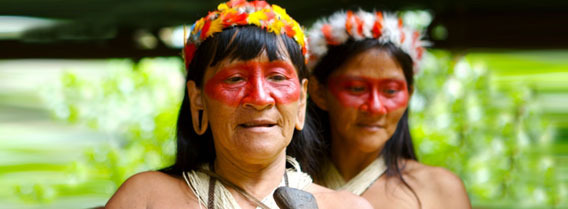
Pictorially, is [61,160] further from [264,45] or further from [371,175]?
[264,45]

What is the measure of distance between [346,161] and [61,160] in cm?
415

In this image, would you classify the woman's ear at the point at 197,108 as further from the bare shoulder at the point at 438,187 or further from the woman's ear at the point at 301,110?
the bare shoulder at the point at 438,187

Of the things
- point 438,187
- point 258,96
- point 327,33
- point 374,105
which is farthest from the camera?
point 327,33

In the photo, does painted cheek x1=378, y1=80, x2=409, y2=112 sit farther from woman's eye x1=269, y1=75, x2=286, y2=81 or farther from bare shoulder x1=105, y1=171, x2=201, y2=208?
bare shoulder x1=105, y1=171, x2=201, y2=208

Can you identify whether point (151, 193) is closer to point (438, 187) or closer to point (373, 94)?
point (373, 94)

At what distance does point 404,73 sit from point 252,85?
981mm

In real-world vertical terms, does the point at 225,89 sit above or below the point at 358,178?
above

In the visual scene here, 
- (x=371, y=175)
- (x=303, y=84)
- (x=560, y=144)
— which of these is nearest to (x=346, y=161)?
(x=371, y=175)

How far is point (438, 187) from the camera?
2.63 metres

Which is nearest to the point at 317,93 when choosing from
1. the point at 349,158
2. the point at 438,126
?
the point at 349,158

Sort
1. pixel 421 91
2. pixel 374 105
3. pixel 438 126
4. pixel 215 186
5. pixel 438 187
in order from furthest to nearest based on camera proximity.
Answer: pixel 421 91, pixel 438 126, pixel 438 187, pixel 374 105, pixel 215 186

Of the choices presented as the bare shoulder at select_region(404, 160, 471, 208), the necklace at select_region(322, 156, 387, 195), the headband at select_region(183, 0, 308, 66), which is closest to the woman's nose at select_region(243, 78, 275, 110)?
the headband at select_region(183, 0, 308, 66)

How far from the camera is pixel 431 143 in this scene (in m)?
4.30

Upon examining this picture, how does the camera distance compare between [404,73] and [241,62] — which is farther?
[404,73]
